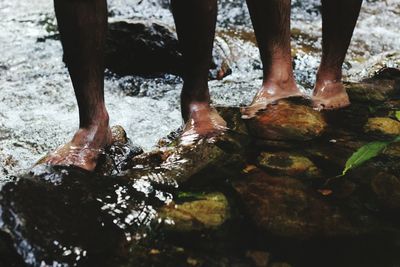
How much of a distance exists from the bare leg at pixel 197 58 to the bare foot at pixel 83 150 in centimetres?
39

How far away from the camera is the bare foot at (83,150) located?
6.09 ft

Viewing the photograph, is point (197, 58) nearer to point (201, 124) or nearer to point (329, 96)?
point (201, 124)

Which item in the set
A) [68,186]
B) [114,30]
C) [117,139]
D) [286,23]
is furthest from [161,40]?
[68,186]

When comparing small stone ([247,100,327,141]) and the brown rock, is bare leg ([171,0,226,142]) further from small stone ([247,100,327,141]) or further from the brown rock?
the brown rock

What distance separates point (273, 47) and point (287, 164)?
0.93 metres

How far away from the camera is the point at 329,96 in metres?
2.54

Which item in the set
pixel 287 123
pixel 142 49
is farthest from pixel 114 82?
pixel 287 123

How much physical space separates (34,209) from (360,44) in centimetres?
406

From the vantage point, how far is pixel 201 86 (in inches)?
88.3

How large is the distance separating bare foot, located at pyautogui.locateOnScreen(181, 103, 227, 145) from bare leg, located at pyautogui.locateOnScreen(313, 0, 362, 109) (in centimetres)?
63

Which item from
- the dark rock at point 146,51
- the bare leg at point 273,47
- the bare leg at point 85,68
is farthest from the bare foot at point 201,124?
the dark rock at point 146,51

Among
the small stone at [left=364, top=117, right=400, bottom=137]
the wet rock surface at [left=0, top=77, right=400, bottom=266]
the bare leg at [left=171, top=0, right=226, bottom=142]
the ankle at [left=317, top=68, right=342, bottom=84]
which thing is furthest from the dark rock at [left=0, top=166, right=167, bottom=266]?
the ankle at [left=317, top=68, right=342, bottom=84]

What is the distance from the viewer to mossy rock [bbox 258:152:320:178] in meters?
1.78

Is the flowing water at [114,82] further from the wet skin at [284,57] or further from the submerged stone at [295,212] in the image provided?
the submerged stone at [295,212]
